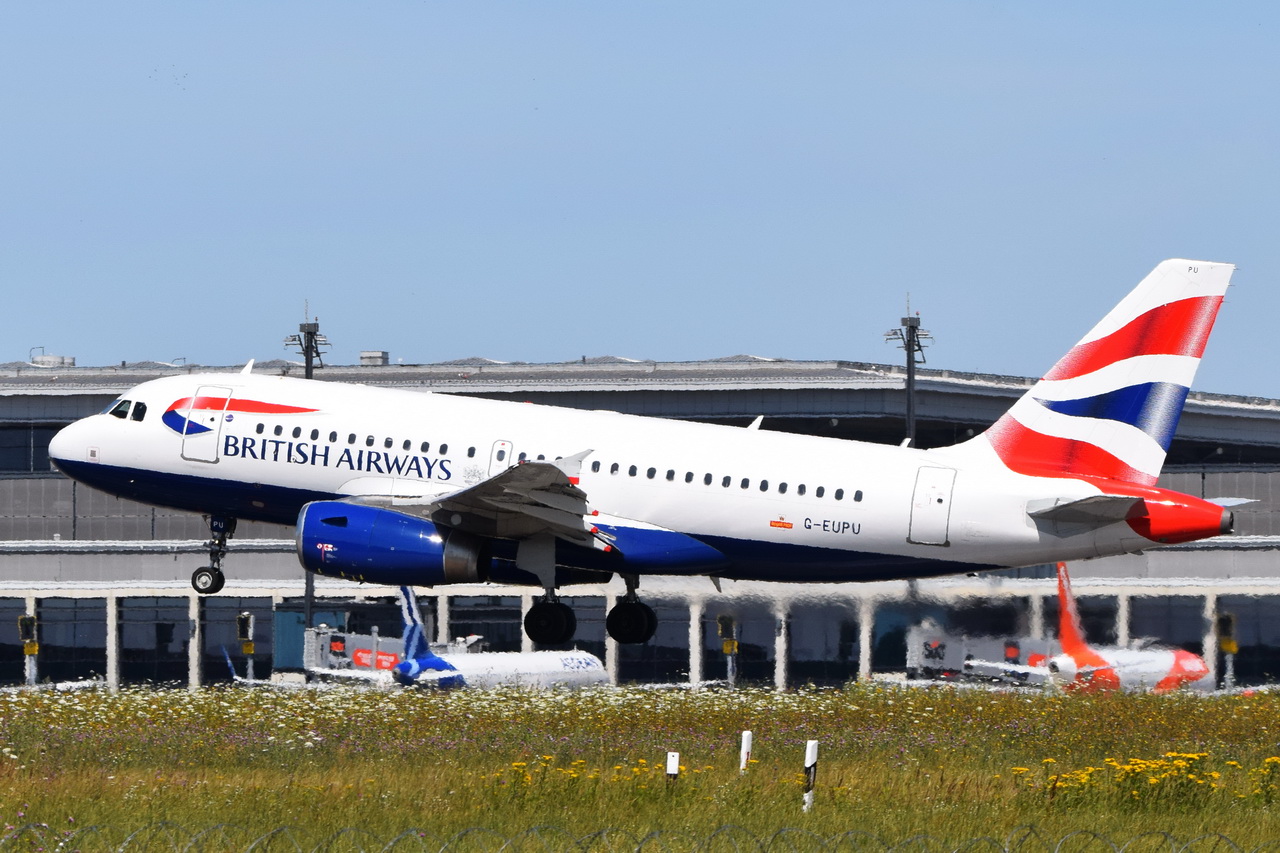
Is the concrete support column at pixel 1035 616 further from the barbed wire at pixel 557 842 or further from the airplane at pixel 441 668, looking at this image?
the barbed wire at pixel 557 842

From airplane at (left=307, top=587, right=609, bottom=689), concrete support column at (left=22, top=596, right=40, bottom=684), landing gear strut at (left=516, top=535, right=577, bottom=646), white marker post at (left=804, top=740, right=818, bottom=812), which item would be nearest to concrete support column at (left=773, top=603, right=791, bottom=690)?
airplane at (left=307, top=587, right=609, bottom=689)

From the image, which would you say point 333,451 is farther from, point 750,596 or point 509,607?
point 509,607

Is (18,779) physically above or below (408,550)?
below

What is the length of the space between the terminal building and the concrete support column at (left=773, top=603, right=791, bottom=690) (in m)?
0.11

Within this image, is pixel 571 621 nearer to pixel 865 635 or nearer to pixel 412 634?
pixel 865 635

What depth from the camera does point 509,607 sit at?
248 feet

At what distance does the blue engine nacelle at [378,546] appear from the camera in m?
40.3

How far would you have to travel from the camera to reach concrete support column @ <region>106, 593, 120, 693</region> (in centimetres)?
7906

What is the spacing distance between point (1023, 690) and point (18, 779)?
27391mm

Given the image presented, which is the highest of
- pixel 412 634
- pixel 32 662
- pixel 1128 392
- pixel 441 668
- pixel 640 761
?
pixel 1128 392

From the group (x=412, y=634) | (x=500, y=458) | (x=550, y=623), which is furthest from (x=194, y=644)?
(x=500, y=458)

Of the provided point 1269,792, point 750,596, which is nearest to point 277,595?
point 750,596

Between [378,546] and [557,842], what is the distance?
1286cm

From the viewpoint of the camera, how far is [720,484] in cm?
4034
